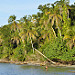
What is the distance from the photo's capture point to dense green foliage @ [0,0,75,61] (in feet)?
187

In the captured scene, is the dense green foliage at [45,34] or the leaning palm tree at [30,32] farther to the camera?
the leaning palm tree at [30,32]

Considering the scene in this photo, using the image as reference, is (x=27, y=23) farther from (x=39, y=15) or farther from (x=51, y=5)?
(x=51, y=5)

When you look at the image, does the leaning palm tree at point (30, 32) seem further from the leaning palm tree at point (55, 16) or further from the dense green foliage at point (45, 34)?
the leaning palm tree at point (55, 16)

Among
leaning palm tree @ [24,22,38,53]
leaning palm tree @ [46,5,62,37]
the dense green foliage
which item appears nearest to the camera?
the dense green foliage

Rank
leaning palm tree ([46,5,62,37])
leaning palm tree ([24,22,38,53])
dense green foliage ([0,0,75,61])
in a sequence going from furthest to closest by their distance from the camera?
1. leaning palm tree ([24,22,38,53])
2. leaning palm tree ([46,5,62,37])
3. dense green foliage ([0,0,75,61])

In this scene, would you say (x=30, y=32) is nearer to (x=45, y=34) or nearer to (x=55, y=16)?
(x=45, y=34)

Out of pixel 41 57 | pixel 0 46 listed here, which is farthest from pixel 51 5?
pixel 0 46

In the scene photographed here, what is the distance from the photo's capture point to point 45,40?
67625mm

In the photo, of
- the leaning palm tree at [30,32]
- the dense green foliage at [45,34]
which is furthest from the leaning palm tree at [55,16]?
the leaning palm tree at [30,32]

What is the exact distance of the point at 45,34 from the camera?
6556 centimetres

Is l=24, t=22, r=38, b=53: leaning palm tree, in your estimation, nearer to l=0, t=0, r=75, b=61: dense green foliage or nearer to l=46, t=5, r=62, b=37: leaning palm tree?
l=0, t=0, r=75, b=61: dense green foliage

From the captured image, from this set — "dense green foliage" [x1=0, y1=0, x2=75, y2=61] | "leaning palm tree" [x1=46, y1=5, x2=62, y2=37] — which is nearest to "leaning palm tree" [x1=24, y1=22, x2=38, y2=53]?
→ "dense green foliage" [x1=0, y1=0, x2=75, y2=61]

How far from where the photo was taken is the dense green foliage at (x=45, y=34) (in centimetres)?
5700

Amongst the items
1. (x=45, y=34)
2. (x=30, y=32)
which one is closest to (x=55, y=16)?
(x=45, y=34)
